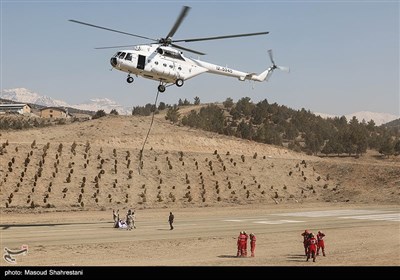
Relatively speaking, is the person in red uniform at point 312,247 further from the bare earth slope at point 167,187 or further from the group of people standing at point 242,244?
the group of people standing at point 242,244

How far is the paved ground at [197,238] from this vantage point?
2567cm

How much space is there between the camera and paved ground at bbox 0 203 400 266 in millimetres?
25672

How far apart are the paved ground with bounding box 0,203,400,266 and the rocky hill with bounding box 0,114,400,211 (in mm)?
5382

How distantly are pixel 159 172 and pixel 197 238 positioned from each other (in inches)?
1150

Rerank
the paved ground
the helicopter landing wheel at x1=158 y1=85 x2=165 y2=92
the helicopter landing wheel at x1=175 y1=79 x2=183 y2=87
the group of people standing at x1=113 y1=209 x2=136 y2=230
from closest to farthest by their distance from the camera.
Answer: the paved ground, the helicopter landing wheel at x1=158 y1=85 x2=165 y2=92, the helicopter landing wheel at x1=175 y1=79 x2=183 y2=87, the group of people standing at x1=113 y1=209 x2=136 y2=230

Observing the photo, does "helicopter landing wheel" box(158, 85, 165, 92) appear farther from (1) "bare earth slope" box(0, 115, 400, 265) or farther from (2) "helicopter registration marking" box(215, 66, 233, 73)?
(1) "bare earth slope" box(0, 115, 400, 265)

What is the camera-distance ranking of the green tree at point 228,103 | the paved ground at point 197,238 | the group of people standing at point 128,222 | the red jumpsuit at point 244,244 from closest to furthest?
the paved ground at point 197,238 < the red jumpsuit at point 244,244 < the group of people standing at point 128,222 < the green tree at point 228,103

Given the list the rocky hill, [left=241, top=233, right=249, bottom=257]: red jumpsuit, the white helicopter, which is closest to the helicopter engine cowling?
the white helicopter

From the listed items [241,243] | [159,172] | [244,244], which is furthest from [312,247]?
[159,172]

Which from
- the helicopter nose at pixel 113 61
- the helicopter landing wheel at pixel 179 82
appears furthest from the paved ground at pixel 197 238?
the helicopter nose at pixel 113 61

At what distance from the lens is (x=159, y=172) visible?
62062 millimetres

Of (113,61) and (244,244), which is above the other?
(113,61)

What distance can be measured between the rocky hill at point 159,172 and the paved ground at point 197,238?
5382 millimetres

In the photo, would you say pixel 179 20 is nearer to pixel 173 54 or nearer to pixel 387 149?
pixel 173 54
